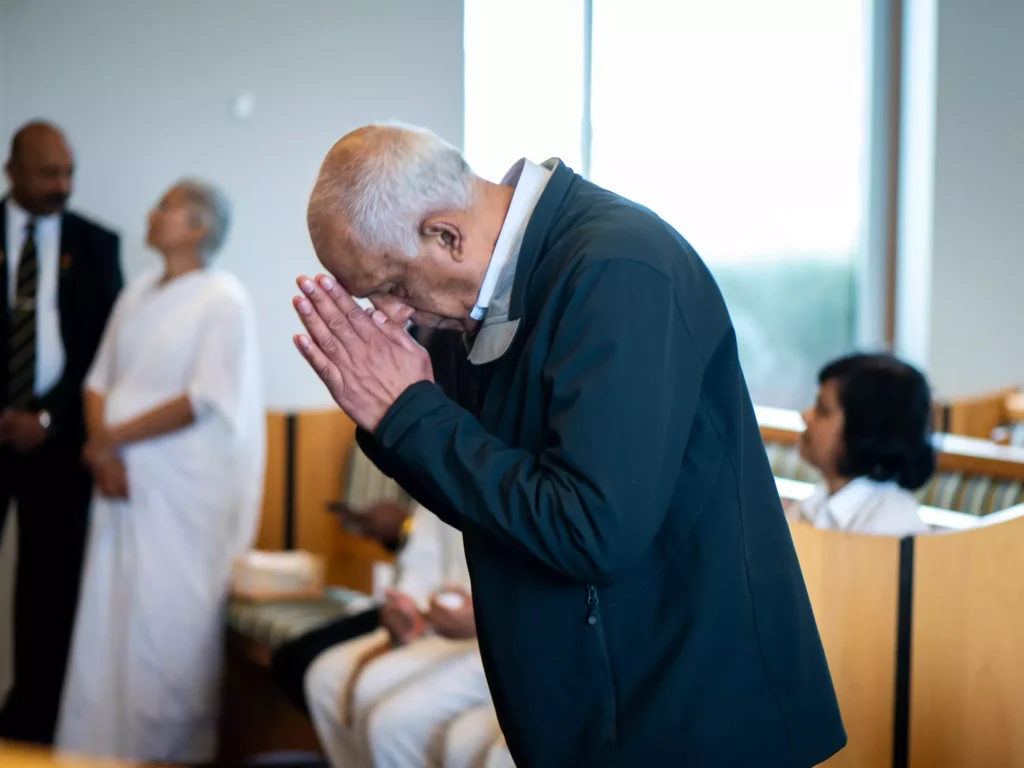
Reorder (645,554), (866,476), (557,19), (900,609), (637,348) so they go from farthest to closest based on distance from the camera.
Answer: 1. (557,19)
2. (866,476)
3. (900,609)
4. (645,554)
5. (637,348)

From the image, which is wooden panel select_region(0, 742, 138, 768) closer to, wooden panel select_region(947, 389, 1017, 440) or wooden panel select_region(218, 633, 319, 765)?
wooden panel select_region(218, 633, 319, 765)

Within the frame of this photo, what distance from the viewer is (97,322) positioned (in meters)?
3.12

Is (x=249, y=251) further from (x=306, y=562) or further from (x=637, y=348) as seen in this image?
(x=637, y=348)

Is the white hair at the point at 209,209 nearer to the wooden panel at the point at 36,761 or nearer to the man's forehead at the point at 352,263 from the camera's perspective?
the man's forehead at the point at 352,263

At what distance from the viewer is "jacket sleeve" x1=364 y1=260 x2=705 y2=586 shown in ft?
2.98

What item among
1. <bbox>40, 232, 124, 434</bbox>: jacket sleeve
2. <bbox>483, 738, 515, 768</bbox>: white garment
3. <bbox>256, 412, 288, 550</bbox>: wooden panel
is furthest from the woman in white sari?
<bbox>483, 738, 515, 768</bbox>: white garment

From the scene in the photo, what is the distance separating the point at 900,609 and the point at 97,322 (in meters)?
2.36

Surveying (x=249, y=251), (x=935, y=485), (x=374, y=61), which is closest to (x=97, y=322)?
(x=249, y=251)

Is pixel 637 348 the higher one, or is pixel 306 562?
pixel 637 348

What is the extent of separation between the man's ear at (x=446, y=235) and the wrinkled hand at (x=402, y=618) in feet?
4.93

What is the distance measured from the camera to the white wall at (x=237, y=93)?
3109mm

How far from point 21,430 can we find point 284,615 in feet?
2.98

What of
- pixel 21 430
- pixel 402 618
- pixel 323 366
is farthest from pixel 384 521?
pixel 323 366

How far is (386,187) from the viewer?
1.01 meters
